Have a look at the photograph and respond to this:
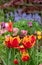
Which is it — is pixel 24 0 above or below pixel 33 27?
above

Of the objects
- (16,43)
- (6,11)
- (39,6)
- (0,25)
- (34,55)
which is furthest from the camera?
(6,11)

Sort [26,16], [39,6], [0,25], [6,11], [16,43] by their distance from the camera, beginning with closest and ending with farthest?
[16,43] → [0,25] → [39,6] → [26,16] → [6,11]

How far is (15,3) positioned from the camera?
17.9 feet

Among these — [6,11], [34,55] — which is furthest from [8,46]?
[6,11]

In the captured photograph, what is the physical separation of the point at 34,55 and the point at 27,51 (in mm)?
201

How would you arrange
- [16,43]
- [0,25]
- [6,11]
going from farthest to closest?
[6,11] < [0,25] < [16,43]

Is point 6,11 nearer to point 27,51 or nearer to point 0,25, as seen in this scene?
point 0,25

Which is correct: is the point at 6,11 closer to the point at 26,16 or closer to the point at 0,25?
the point at 26,16

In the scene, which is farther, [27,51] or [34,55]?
[34,55]

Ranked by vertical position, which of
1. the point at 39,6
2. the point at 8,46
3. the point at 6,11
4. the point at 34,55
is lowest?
the point at 6,11

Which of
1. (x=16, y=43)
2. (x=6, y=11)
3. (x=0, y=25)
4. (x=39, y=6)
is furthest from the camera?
(x=6, y=11)

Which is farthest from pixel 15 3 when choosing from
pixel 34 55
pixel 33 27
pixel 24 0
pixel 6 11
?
pixel 34 55

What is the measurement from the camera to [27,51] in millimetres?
2543

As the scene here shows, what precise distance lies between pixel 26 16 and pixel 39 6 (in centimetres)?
159
